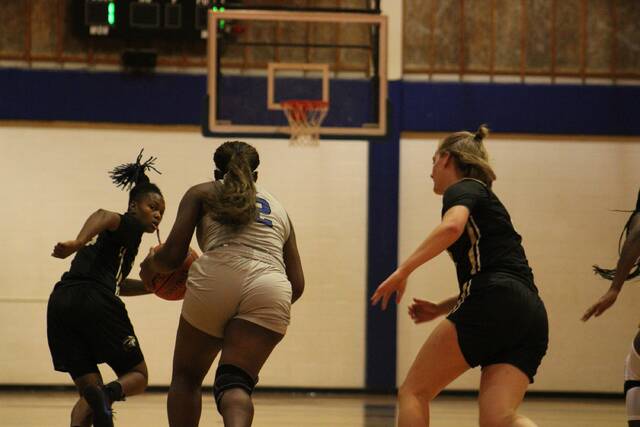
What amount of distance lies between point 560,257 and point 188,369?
24.6 ft

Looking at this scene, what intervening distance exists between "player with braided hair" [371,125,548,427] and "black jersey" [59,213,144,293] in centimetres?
213

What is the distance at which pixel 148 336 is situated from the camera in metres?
11.4

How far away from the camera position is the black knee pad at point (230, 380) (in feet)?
15.4

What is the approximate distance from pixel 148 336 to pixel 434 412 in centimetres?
339

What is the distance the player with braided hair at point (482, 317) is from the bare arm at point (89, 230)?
1.97m

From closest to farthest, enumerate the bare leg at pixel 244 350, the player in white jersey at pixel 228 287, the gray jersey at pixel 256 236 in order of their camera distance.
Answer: the bare leg at pixel 244 350 → the player in white jersey at pixel 228 287 → the gray jersey at pixel 256 236

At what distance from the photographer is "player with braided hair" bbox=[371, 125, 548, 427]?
4.25m

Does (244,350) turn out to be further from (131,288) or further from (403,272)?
(131,288)

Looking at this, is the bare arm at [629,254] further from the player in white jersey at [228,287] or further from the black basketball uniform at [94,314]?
the black basketball uniform at [94,314]

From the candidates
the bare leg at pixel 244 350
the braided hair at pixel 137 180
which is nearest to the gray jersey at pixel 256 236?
the bare leg at pixel 244 350

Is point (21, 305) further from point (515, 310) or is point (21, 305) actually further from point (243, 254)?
point (515, 310)

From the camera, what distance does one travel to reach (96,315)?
592 cm

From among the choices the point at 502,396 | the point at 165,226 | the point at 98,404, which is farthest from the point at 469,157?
the point at 165,226

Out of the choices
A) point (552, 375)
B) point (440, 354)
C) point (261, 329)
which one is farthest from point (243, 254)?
point (552, 375)
